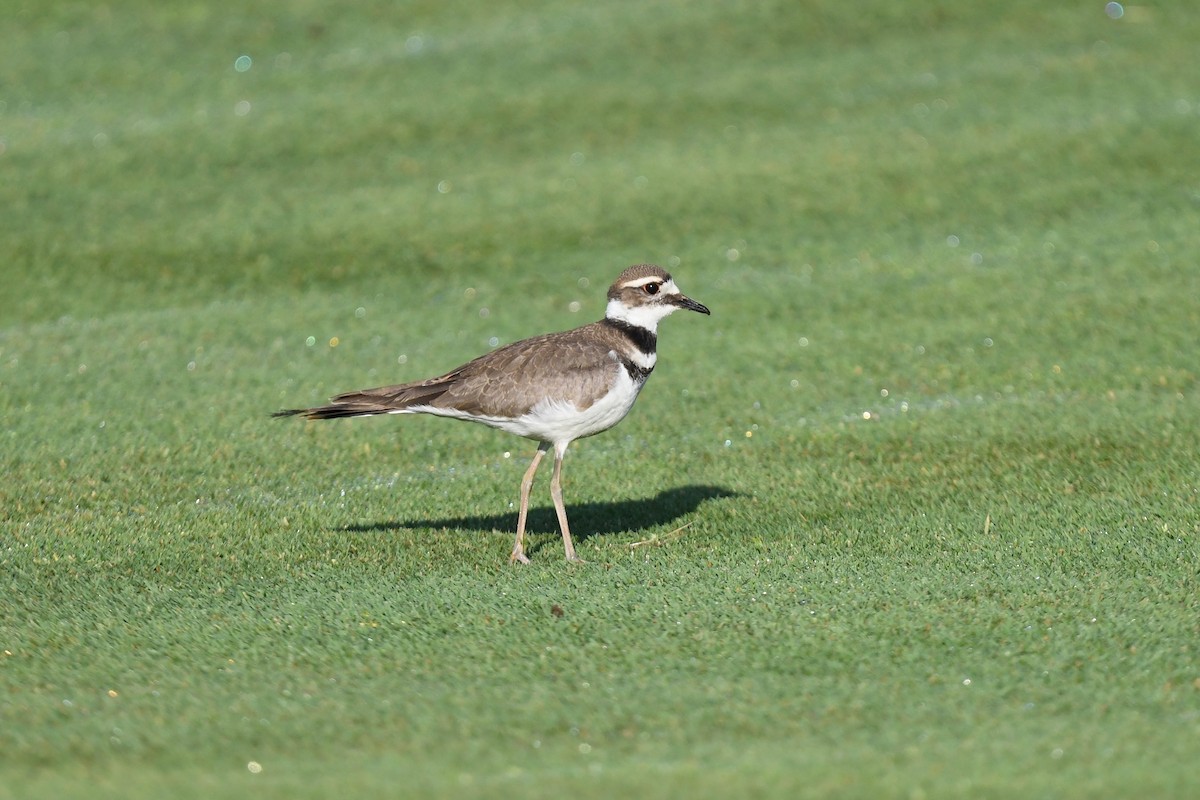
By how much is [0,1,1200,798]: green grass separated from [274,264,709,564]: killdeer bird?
2.86 ft

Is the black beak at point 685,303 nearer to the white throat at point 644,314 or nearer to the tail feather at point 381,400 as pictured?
the white throat at point 644,314

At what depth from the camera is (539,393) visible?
9000 mm

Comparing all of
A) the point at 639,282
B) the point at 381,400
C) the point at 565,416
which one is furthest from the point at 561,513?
the point at 639,282

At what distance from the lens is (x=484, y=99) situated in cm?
1847

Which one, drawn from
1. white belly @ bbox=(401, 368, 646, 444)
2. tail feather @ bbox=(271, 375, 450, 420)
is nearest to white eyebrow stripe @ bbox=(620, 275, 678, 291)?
white belly @ bbox=(401, 368, 646, 444)

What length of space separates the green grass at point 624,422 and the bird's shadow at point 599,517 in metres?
0.06

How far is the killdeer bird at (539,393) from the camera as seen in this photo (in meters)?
8.98

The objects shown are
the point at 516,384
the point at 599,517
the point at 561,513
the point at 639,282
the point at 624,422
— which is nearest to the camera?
the point at 516,384

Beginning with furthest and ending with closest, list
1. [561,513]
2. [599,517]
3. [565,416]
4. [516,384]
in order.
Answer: [599,517], [561,513], [516,384], [565,416]

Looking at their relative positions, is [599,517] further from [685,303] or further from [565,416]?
[685,303]

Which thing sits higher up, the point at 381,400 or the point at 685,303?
the point at 685,303

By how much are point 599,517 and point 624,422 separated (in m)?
1.93

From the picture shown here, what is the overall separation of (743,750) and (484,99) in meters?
13.6

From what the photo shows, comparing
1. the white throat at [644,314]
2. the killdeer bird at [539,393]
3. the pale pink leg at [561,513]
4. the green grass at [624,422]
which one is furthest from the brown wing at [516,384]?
the green grass at [624,422]
